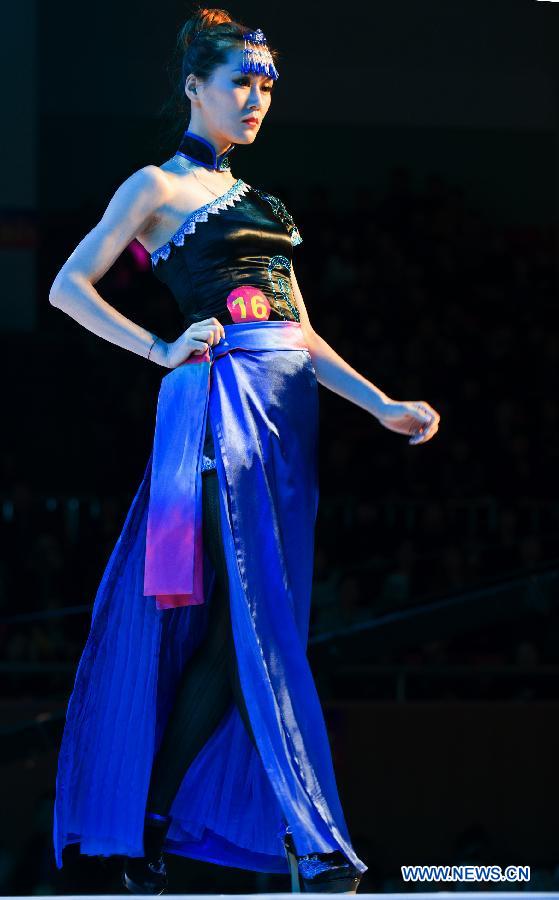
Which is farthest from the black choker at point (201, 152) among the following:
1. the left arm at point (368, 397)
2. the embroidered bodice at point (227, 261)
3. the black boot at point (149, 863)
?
the black boot at point (149, 863)

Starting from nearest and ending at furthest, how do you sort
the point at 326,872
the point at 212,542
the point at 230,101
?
the point at 326,872 < the point at 212,542 < the point at 230,101

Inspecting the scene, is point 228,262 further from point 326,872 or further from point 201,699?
point 326,872

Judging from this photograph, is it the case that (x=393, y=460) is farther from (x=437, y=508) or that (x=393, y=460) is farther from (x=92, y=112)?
(x=92, y=112)

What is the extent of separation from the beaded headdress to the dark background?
359 mm

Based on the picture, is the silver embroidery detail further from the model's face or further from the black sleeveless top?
the model's face

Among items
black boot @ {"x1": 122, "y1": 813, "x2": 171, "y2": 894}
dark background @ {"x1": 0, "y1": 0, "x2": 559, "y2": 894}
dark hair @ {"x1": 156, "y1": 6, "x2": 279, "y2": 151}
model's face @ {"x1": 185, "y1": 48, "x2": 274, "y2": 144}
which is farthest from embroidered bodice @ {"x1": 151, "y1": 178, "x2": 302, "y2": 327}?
black boot @ {"x1": 122, "y1": 813, "x2": 171, "y2": 894}

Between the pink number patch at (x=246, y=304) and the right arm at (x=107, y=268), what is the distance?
61 millimetres

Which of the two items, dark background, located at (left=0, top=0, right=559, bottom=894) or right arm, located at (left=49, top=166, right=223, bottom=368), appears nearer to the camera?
right arm, located at (left=49, top=166, right=223, bottom=368)

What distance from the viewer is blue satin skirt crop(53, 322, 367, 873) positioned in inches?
91.4

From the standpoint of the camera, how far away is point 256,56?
252cm

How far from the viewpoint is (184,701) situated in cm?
247

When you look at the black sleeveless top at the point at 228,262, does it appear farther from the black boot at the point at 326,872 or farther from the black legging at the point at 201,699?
the black boot at the point at 326,872

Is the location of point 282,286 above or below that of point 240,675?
above

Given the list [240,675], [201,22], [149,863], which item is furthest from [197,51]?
[149,863]
